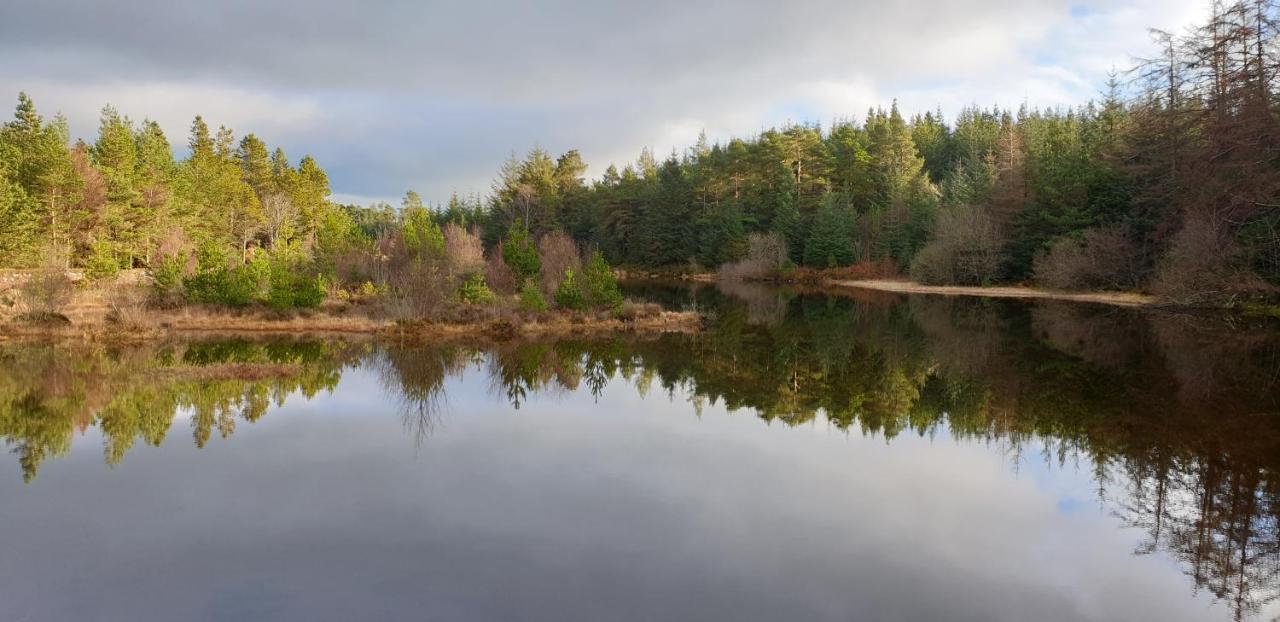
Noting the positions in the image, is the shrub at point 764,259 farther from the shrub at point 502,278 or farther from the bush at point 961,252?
the shrub at point 502,278

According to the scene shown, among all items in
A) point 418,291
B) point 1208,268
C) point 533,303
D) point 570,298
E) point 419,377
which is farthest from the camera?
point 1208,268

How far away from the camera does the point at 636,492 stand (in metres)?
8.89

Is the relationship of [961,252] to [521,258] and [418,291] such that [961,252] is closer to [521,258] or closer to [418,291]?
[521,258]

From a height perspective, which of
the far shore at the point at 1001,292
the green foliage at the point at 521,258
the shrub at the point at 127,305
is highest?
the green foliage at the point at 521,258

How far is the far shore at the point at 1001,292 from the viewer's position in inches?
1528

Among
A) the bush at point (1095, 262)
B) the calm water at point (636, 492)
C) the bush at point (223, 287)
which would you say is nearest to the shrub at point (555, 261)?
the bush at point (223, 287)

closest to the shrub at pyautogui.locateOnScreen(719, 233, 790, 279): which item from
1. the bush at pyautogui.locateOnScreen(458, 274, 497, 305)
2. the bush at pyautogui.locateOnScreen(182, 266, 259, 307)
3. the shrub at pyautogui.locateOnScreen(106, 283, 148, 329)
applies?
the bush at pyautogui.locateOnScreen(458, 274, 497, 305)

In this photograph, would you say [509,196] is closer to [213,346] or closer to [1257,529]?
[213,346]

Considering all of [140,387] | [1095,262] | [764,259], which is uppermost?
[764,259]

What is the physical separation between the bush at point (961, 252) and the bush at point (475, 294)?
37.4 meters

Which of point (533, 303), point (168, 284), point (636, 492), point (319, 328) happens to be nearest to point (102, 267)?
point (168, 284)

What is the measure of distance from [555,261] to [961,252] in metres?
32.7

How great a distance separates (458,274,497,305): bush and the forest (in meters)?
0.11

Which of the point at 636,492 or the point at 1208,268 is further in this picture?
the point at 1208,268
